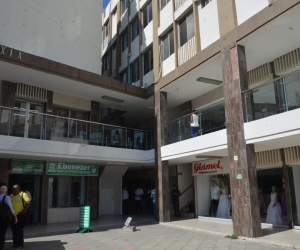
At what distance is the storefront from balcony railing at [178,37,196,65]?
6.74 metres

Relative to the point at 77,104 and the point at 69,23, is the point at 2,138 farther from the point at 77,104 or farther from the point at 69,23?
the point at 69,23

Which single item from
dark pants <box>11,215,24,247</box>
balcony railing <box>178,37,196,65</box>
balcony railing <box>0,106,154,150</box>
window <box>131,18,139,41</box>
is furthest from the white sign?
window <box>131,18,139,41</box>

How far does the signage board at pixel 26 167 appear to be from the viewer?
1244cm

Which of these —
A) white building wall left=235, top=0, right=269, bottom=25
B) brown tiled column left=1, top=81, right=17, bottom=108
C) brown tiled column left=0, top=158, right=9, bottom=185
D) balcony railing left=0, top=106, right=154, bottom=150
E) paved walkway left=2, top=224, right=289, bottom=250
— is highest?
white building wall left=235, top=0, right=269, bottom=25

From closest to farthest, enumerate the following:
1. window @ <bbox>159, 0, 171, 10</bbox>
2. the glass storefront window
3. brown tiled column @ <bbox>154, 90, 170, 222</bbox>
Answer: brown tiled column @ <bbox>154, 90, 170, 222</bbox> → the glass storefront window → window @ <bbox>159, 0, 171, 10</bbox>

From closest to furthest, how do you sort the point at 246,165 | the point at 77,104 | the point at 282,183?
1. the point at 246,165
2. the point at 282,183
3. the point at 77,104

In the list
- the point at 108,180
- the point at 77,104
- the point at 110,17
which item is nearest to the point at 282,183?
the point at 108,180

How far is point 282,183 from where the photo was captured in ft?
38.6

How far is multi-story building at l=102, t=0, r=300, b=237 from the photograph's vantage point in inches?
364

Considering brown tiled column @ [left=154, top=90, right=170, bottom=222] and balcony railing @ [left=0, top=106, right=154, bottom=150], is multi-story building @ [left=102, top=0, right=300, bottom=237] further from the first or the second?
balcony railing @ [left=0, top=106, right=154, bottom=150]

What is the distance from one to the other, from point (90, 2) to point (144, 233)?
42.7ft

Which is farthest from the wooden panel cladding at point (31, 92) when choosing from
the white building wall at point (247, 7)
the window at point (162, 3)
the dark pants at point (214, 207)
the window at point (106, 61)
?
the window at point (106, 61)

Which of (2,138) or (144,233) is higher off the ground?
(2,138)

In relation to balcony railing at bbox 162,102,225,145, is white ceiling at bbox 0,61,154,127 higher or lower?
higher
